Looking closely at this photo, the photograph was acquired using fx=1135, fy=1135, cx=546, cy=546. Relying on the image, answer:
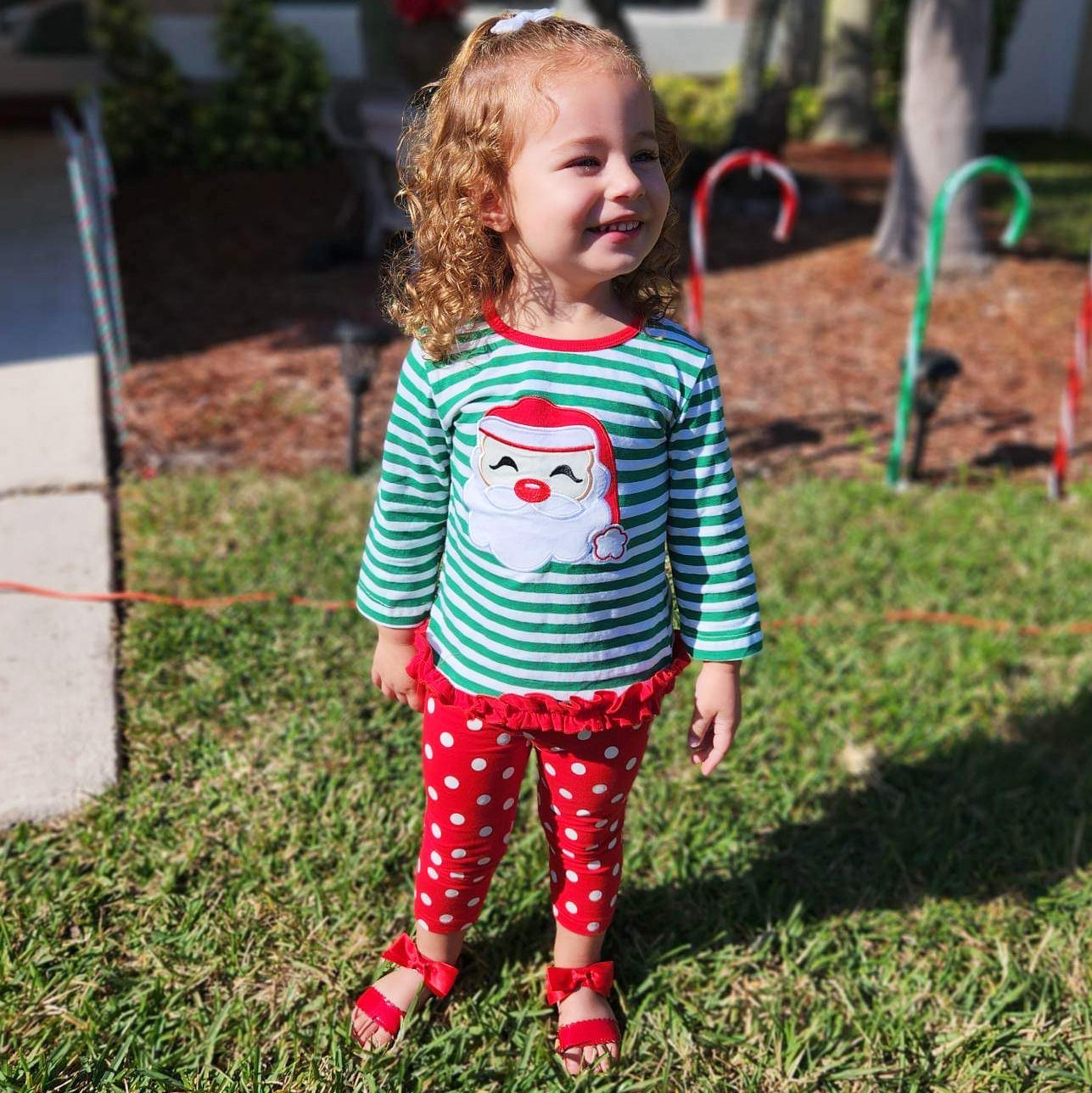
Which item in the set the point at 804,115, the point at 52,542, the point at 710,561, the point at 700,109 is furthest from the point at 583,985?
the point at 804,115

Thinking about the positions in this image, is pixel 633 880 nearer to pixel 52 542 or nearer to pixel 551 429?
pixel 551 429

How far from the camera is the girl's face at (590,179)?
1.69 meters

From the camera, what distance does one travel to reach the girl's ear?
182 cm

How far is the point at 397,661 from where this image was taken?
2.15 meters

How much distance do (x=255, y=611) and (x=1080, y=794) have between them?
96.7 inches

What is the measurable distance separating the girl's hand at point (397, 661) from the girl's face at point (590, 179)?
0.75 metres

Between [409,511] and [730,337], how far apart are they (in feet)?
16.5

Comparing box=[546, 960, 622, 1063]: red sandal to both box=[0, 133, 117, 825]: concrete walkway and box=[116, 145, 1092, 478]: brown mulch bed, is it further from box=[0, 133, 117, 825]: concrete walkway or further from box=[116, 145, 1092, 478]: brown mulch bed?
box=[116, 145, 1092, 478]: brown mulch bed

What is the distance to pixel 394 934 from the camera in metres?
2.51

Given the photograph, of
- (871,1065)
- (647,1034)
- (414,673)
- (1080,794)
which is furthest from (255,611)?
(1080,794)

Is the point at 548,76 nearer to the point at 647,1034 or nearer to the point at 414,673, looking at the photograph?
the point at 414,673

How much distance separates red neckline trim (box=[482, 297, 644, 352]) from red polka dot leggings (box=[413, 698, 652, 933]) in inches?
25.7

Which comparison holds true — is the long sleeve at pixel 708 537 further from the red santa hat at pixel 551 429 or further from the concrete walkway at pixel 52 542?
the concrete walkway at pixel 52 542

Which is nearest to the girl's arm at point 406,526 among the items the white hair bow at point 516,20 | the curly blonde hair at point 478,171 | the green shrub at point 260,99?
the curly blonde hair at point 478,171
